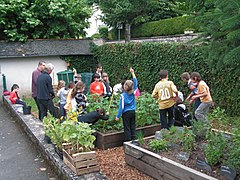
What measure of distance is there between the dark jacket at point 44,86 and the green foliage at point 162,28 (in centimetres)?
1337

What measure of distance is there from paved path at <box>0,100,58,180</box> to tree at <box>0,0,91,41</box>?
11003 mm

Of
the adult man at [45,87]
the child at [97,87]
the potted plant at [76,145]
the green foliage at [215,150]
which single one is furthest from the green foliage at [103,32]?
the green foliage at [215,150]

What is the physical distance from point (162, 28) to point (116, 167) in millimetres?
19578

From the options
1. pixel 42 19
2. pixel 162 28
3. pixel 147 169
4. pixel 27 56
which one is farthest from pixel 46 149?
pixel 162 28

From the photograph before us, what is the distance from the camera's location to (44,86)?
8.09 m

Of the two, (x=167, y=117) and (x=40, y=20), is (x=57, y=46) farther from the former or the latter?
(x=167, y=117)

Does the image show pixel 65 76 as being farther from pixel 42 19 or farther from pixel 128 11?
pixel 128 11

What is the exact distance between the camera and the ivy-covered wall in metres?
9.18

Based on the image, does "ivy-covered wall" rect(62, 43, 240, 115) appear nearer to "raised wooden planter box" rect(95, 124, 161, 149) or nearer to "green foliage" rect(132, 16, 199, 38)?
"raised wooden planter box" rect(95, 124, 161, 149)

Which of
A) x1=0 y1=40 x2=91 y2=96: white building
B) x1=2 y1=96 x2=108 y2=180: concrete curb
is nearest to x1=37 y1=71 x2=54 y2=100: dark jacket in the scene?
x1=2 y1=96 x2=108 y2=180: concrete curb

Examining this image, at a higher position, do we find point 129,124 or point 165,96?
point 165,96

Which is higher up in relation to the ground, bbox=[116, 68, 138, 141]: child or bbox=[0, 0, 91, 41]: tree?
bbox=[0, 0, 91, 41]: tree

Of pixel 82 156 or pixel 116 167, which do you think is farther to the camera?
pixel 116 167

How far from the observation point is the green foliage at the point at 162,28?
70.7 ft
